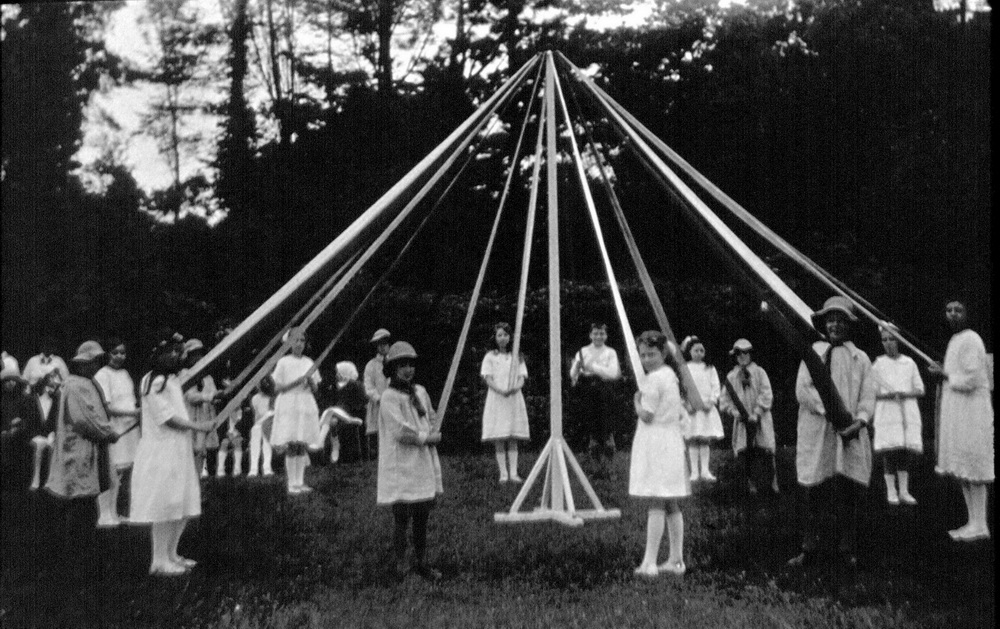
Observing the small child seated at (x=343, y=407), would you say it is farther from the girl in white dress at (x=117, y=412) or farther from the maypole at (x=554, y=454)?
the maypole at (x=554, y=454)

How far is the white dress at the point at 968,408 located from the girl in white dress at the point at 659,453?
1553 mm

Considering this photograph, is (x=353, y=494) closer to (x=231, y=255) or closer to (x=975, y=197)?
(x=231, y=255)

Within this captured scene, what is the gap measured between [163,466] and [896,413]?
538 centimetres

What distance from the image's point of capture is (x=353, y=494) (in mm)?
7406

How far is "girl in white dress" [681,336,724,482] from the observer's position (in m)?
8.48

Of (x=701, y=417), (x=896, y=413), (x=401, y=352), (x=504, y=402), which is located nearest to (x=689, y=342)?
(x=701, y=417)

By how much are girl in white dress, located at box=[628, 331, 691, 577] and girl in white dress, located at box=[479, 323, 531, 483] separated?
117 inches

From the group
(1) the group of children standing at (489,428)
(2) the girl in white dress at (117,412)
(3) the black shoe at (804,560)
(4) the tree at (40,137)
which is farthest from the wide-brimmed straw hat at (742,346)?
(4) the tree at (40,137)

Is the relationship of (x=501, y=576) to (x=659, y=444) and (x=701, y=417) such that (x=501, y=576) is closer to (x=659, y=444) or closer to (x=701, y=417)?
(x=659, y=444)

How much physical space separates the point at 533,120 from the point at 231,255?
2.74 metres

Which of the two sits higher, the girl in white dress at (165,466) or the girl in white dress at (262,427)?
the girl in white dress at (165,466)

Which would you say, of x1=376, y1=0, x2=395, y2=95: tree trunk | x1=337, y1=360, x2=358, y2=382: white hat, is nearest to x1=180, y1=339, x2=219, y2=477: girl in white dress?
x1=376, y1=0, x2=395, y2=95: tree trunk

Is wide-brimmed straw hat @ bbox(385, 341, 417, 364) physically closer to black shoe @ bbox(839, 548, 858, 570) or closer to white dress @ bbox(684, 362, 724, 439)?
black shoe @ bbox(839, 548, 858, 570)

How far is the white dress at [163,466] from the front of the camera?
5.12 m
